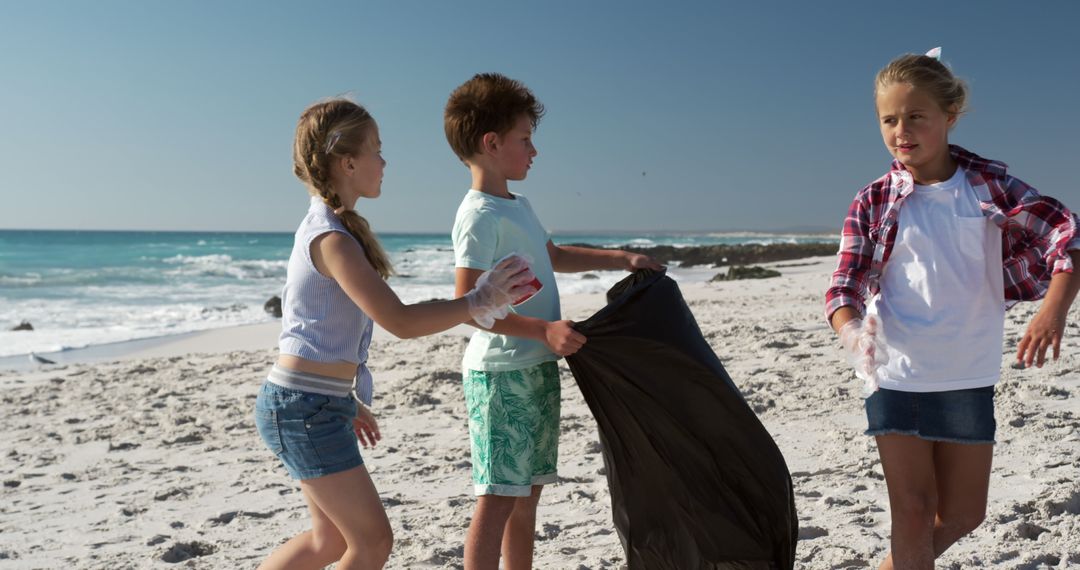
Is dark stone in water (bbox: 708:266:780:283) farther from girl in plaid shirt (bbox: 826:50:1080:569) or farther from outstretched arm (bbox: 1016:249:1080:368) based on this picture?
outstretched arm (bbox: 1016:249:1080:368)

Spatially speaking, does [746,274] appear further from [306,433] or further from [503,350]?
[306,433]

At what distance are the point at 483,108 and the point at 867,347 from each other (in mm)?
1179

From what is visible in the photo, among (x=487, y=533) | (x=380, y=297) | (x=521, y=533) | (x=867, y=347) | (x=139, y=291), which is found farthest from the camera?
(x=139, y=291)

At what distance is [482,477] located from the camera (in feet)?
7.45

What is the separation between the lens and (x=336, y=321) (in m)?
2.07

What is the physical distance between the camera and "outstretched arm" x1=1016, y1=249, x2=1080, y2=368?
6.44 ft

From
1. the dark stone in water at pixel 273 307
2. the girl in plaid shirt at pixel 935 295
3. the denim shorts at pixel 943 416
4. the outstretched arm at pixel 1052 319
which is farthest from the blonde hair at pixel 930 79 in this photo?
the dark stone in water at pixel 273 307

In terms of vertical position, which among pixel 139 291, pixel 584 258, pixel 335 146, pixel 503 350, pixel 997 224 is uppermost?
pixel 335 146

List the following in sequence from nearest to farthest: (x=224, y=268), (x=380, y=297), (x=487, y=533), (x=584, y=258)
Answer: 1. (x=380, y=297)
2. (x=487, y=533)
3. (x=584, y=258)
4. (x=224, y=268)

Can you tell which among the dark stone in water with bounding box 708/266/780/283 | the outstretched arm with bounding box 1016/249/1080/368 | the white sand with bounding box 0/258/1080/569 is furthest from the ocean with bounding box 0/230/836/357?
the outstretched arm with bounding box 1016/249/1080/368

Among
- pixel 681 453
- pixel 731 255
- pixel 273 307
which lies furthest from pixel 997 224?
pixel 731 255

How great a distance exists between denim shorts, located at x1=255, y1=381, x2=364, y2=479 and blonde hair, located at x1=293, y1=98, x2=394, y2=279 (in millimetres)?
371

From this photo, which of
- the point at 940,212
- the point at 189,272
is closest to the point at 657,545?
the point at 940,212

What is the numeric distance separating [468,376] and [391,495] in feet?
5.79
